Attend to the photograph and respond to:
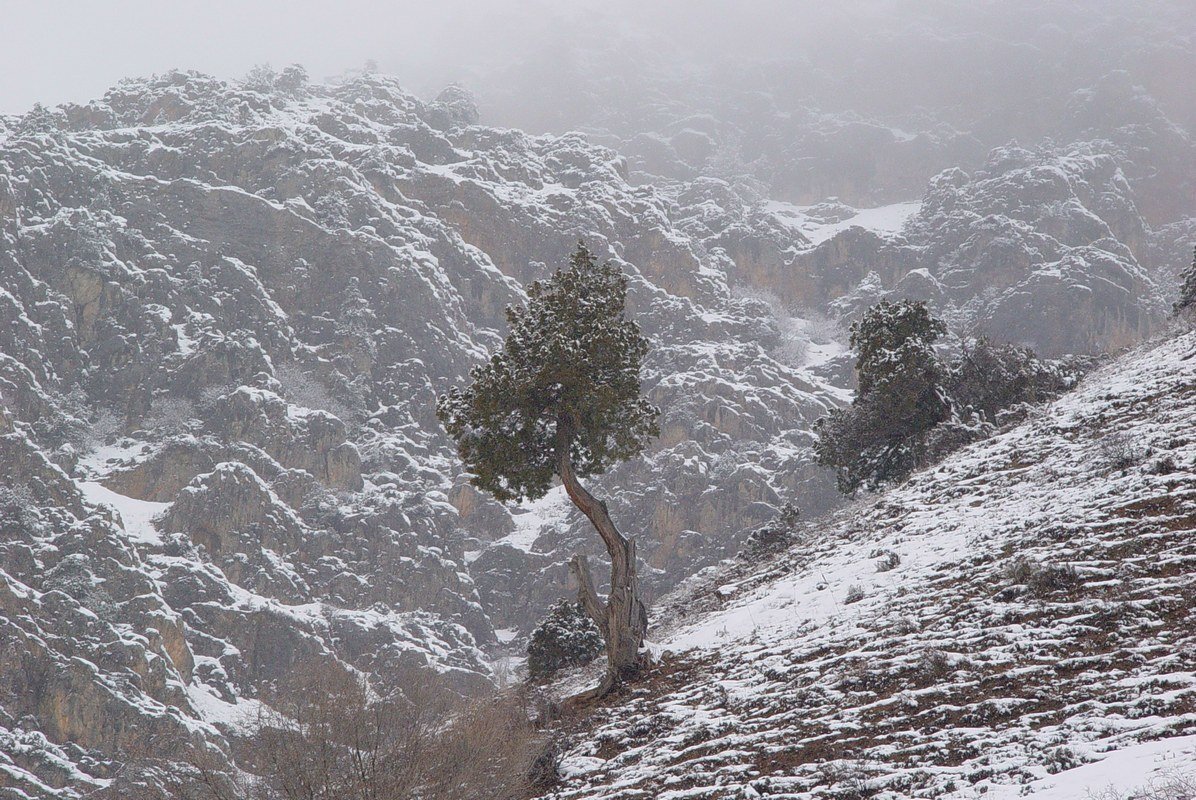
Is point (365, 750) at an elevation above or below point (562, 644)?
above

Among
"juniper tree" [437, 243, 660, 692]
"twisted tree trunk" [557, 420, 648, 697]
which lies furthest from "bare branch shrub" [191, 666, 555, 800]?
"juniper tree" [437, 243, 660, 692]

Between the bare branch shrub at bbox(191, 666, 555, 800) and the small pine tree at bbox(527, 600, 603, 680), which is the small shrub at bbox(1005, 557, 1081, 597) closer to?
the bare branch shrub at bbox(191, 666, 555, 800)

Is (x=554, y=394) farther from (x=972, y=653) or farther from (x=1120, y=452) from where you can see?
(x=972, y=653)

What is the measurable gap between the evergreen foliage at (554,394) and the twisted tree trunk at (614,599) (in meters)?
0.60

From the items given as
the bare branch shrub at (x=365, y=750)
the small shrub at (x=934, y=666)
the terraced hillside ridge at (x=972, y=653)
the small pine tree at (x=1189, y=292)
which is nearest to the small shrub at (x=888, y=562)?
the terraced hillside ridge at (x=972, y=653)

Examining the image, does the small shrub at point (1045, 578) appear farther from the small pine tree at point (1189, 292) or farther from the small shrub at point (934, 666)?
the small pine tree at point (1189, 292)

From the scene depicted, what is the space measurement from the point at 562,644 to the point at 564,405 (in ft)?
37.4

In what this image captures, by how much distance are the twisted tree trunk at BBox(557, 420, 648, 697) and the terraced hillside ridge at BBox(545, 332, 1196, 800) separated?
2.65 feet

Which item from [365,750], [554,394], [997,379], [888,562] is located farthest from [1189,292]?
[365,750]

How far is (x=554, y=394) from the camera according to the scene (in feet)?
68.3

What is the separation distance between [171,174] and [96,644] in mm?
113952

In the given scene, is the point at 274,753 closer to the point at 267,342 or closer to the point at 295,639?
the point at 295,639

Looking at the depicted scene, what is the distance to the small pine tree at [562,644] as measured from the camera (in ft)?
95.2

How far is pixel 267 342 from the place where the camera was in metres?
170
